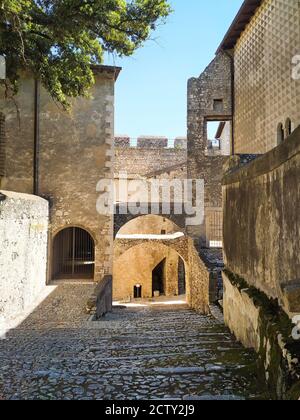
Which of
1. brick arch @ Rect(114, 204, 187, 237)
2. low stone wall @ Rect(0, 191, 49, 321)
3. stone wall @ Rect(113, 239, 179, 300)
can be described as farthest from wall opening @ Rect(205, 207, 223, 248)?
stone wall @ Rect(113, 239, 179, 300)

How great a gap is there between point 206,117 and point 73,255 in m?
8.24

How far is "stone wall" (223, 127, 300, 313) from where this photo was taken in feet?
10.6

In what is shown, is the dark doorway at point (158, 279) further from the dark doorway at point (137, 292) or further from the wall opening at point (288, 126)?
the wall opening at point (288, 126)

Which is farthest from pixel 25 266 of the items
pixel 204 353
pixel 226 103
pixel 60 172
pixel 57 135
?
pixel 226 103

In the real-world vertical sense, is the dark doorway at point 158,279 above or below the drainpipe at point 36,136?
below

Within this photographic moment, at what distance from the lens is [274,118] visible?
37.1 feet

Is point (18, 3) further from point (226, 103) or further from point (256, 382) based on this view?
point (226, 103)

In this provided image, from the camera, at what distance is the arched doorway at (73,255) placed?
15.2 m

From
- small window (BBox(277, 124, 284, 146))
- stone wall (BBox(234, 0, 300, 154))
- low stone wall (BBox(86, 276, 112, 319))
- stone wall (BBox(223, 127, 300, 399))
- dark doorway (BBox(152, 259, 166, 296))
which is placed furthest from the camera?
dark doorway (BBox(152, 259, 166, 296))

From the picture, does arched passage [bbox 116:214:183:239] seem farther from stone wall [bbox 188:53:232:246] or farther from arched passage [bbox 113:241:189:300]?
stone wall [bbox 188:53:232:246]

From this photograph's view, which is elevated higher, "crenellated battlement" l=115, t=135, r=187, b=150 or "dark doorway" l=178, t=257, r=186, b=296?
"crenellated battlement" l=115, t=135, r=187, b=150

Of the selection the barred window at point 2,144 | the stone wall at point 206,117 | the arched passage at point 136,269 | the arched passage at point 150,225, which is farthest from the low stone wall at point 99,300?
the arched passage at point 150,225

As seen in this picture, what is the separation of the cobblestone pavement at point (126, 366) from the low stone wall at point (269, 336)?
7.6 inches

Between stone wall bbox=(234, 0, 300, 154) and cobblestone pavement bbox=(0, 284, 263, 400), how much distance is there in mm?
6973
